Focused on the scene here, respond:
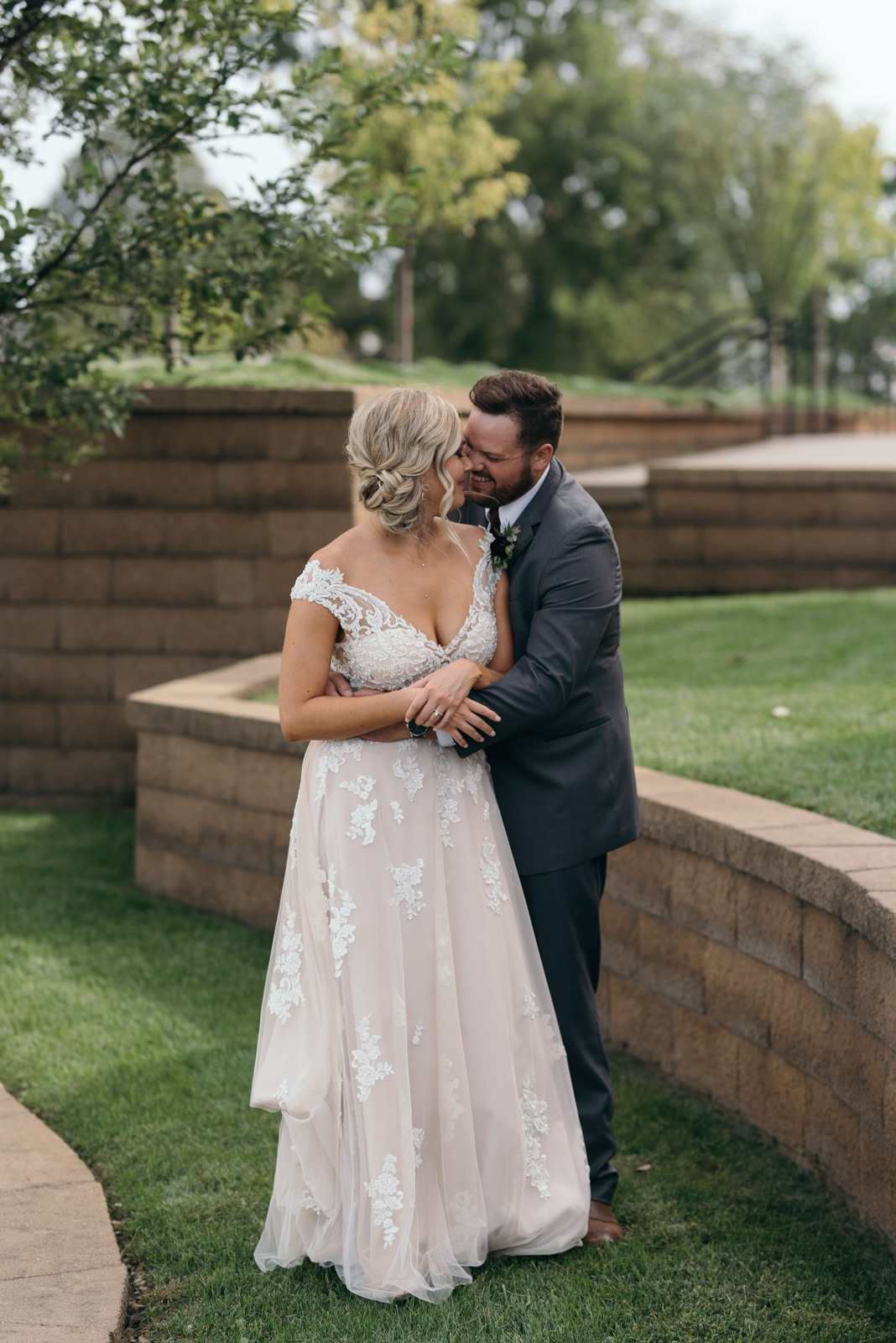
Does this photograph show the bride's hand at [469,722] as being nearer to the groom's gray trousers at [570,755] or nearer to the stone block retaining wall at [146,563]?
the groom's gray trousers at [570,755]

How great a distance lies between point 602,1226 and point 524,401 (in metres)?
2.16

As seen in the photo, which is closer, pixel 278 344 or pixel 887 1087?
pixel 887 1087

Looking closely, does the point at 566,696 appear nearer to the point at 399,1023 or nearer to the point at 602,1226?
the point at 399,1023

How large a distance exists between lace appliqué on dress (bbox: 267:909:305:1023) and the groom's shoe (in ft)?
3.18

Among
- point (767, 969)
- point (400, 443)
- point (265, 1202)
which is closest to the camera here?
point (400, 443)

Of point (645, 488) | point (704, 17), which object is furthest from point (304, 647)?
point (704, 17)

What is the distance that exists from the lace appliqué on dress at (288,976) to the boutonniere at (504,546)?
1.03 m

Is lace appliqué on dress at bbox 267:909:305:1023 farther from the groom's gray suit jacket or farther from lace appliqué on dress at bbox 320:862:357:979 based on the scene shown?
the groom's gray suit jacket

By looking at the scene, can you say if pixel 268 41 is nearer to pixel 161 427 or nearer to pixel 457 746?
pixel 161 427

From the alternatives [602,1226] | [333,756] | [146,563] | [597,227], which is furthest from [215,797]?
[597,227]

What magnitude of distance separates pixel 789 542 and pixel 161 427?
4.91 m

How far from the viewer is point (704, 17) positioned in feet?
128

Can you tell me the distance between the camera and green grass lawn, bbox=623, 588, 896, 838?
479cm

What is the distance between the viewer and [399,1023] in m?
3.14
